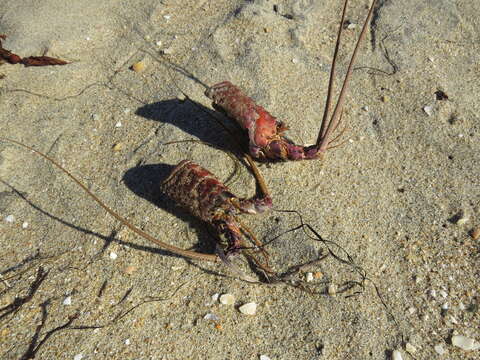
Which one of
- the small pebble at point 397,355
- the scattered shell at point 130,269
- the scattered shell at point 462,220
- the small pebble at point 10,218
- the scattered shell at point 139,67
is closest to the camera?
the small pebble at point 397,355

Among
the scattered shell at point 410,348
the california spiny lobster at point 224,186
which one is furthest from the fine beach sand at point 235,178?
the california spiny lobster at point 224,186

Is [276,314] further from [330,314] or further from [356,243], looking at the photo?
[356,243]

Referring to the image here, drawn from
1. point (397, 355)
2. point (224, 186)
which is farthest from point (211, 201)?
point (397, 355)

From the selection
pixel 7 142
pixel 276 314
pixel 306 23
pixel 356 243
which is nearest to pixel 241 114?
pixel 356 243

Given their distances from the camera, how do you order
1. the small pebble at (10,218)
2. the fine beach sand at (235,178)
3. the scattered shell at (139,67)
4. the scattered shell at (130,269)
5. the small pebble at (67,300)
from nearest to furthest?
the fine beach sand at (235,178) < the small pebble at (67,300) < the scattered shell at (130,269) < the small pebble at (10,218) < the scattered shell at (139,67)

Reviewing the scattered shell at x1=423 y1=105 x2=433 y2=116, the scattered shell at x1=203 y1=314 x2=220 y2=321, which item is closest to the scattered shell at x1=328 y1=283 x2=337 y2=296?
the scattered shell at x1=203 y1=314 x2=220 y2=321

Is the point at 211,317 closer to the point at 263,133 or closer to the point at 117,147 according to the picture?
the point at 263,133

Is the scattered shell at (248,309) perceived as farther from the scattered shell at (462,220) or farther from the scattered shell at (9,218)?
the scattered shell at (9,218)
